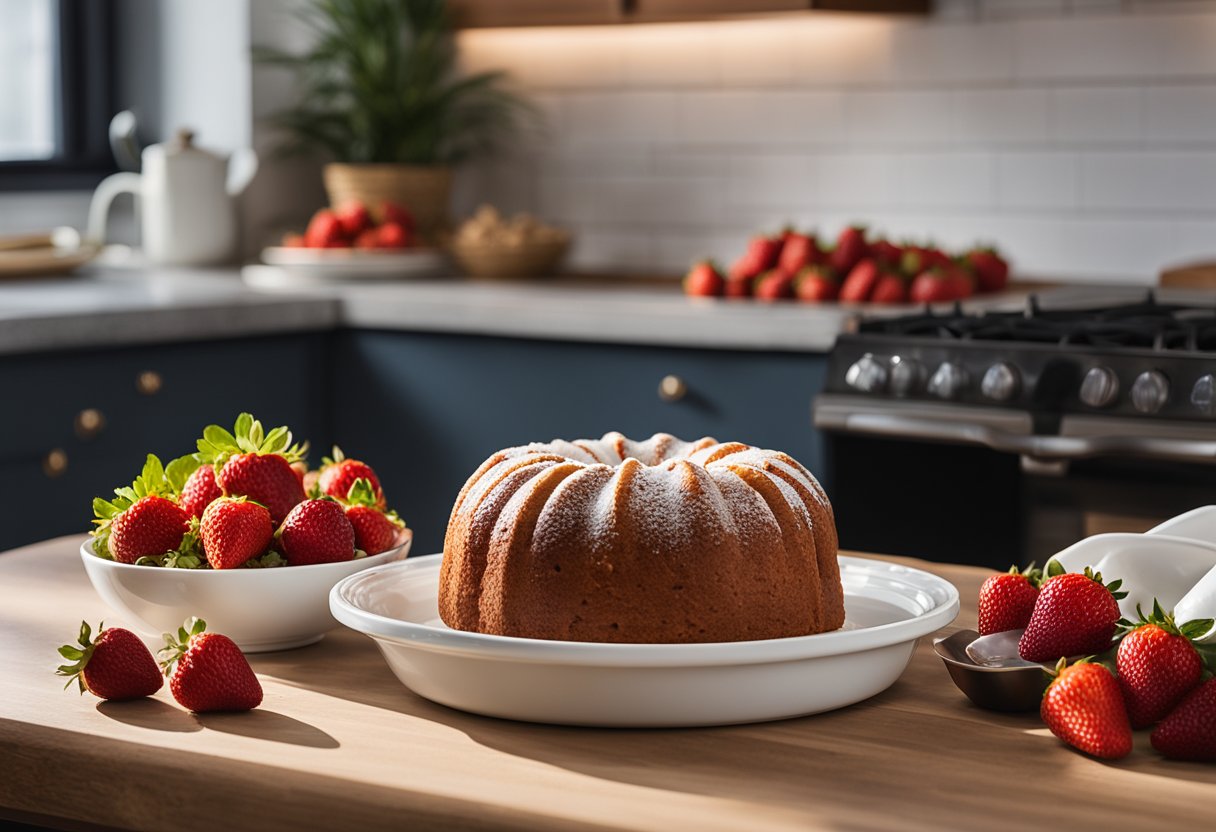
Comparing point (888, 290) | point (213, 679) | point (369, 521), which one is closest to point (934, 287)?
point (888, 290)

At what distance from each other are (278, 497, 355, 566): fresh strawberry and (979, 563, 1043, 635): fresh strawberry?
0.44 meters

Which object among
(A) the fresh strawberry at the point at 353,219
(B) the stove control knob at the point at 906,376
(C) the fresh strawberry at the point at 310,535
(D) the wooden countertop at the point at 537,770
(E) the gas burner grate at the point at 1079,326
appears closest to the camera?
(D) the wooden countertop at the point at 537,770

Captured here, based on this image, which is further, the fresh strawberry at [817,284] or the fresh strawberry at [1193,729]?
the fresh strawberry at [817,284]

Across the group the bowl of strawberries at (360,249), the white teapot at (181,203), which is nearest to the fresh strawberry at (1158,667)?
the bowl of strawberries at (360,249)

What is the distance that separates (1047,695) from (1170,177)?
8.43 feet

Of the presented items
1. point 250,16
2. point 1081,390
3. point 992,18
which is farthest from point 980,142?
point 250,16

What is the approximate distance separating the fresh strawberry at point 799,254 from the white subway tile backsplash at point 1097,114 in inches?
26.7

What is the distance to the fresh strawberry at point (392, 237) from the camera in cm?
353

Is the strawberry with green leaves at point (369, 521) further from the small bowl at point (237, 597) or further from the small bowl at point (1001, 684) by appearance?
the small bowl at point (1001, 684)

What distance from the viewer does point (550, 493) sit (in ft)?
3.49

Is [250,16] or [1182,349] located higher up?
[250,16]

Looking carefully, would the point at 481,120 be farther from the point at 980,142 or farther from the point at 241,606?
the point at 241,606

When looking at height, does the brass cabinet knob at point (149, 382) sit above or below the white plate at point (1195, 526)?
below

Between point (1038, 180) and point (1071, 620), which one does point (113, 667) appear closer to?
point (1071, 620)
